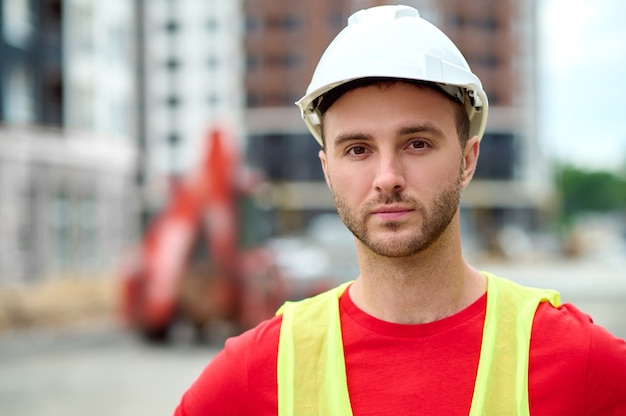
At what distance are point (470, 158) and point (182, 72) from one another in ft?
202

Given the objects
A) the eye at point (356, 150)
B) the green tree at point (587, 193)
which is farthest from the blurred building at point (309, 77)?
the eye at point (356, 150)

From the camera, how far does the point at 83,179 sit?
29.0 metres

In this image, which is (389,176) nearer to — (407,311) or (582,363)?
(407,311)

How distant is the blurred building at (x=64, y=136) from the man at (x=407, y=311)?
73.2 ft

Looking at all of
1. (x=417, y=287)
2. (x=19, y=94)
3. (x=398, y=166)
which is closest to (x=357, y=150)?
(x=398, y=166)

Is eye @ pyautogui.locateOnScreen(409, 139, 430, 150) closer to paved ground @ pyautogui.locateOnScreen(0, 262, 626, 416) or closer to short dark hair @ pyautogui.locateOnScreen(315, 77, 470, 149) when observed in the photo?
short dark hair @ pyautogui.locateOnScreen(315, 77, 470, 149)

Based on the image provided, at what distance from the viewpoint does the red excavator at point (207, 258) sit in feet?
42.0

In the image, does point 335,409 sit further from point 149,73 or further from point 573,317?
point 149,73

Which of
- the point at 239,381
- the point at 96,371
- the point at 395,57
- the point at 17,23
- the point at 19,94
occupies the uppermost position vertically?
the point at 17,23

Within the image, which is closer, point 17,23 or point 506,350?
point 506,350

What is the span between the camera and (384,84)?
1850mm

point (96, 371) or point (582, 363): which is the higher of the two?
point (582, 363)

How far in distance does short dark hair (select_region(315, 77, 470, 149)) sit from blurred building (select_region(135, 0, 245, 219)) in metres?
57.6

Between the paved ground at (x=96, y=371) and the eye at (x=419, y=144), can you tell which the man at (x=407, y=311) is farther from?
the paved ground at (x=96, y=371)
